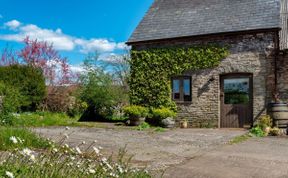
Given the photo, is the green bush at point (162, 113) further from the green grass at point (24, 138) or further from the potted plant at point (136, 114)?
the green grass at point (24, 138)

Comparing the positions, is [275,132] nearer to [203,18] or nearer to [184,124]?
[184,124]

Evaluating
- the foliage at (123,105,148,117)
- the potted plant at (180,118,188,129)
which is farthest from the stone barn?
the foliage at (123,105,148,117)

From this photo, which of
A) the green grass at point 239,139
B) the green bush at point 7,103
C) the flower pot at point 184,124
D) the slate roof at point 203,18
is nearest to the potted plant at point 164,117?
the flower pot at point 184,124

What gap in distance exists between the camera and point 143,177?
169 inches

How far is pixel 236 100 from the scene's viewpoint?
14508 mm

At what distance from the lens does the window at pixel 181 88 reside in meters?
15.3

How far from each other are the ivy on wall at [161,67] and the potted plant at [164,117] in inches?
28.4

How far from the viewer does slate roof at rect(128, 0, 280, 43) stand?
14.2 metres

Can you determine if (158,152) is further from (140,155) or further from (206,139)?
(206,139)

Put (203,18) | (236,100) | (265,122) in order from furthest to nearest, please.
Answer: (203,18)
(236,100)
(265,122)

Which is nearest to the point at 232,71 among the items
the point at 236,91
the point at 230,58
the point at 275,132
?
the point at 230,58

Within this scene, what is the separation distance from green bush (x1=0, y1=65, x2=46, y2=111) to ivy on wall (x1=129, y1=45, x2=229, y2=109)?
472 cm

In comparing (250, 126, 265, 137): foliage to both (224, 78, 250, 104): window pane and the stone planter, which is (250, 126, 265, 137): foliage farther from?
the stone planter

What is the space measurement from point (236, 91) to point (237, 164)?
8.31 m
